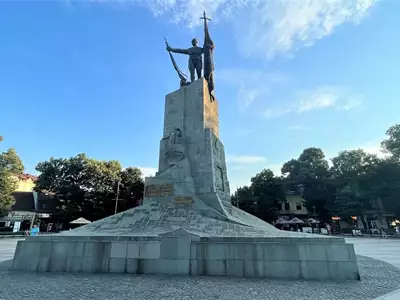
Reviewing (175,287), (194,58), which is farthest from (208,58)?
(175,287)

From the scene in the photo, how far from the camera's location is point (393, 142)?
125 ft

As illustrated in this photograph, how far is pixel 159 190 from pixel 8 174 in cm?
2966

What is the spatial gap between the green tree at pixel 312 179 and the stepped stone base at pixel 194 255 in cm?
3828

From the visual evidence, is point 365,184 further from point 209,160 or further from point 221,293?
point 221,293

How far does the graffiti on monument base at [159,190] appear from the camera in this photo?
12.9 m

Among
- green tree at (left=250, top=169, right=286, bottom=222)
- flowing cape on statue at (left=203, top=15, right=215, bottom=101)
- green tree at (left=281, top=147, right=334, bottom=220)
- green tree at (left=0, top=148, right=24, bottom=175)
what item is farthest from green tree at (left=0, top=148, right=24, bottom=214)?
green tree at (left=281, top=147, right=334, bottom=220)

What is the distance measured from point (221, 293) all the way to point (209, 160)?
8305 millimetres

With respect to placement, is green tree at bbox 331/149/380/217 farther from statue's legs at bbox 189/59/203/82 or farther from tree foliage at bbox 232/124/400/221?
statue's legs at bbox 189/59/203/82

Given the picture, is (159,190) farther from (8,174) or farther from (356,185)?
(356,185)

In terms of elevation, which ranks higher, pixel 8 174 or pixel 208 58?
pixel 208 58

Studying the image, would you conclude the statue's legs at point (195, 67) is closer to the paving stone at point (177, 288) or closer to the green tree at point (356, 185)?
the paving stone at point (177, 288)

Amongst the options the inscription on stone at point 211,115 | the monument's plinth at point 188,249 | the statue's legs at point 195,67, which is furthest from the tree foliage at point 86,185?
the monument's plinth at point 188,249

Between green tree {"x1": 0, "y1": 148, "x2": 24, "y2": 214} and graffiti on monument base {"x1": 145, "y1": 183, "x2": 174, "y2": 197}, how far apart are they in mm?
27740

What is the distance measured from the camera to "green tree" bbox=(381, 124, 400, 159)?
37.5m
